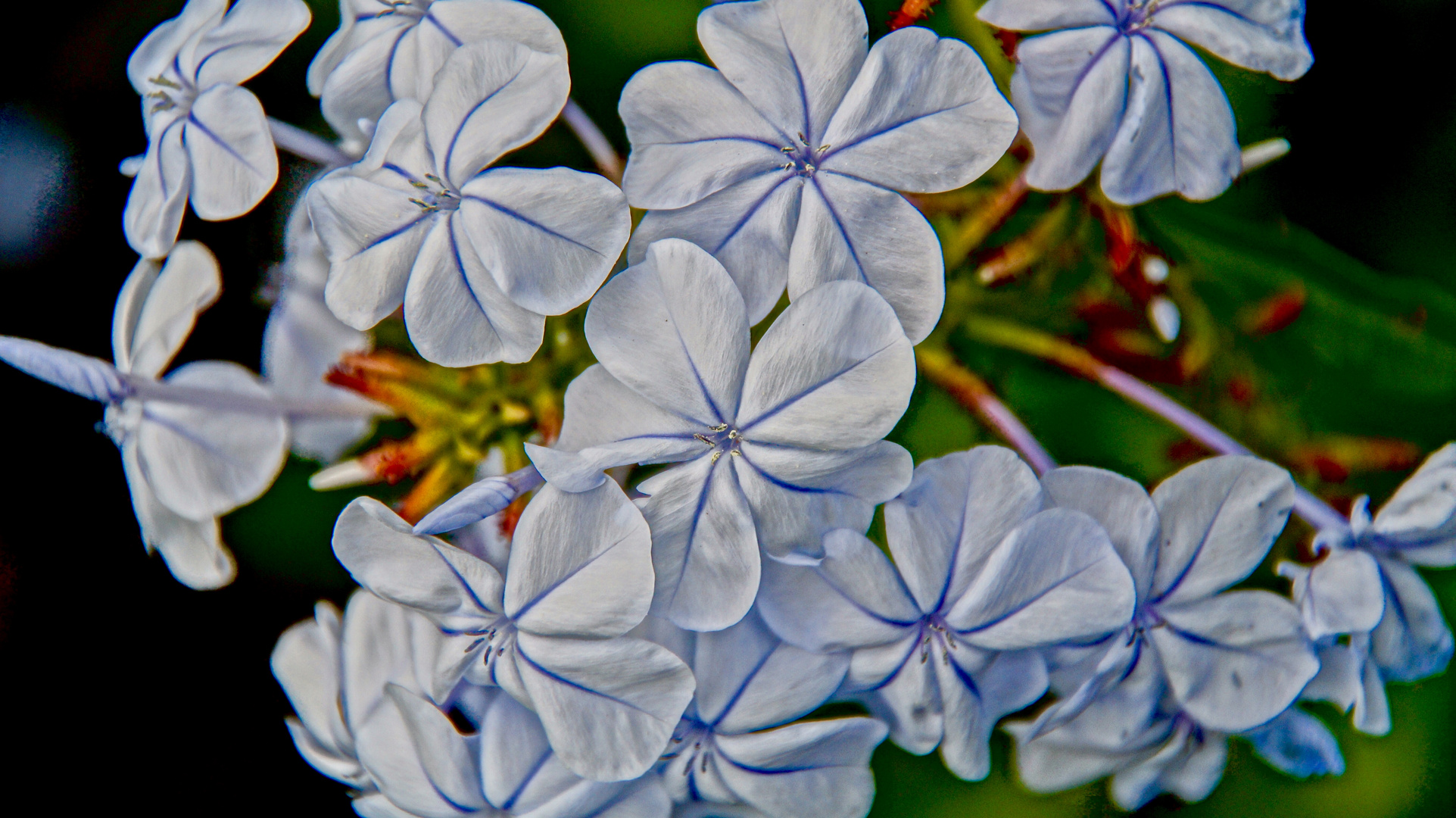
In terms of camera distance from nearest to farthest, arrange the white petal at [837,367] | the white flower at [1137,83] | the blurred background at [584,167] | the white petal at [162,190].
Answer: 1. the white petal at [837,367]
2. the white flower at [1137,83]
3. the white petal at [162,190]
4. the blurred background at [584,167]

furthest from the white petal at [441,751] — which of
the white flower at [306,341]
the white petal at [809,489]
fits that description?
the white flower at [306,341]

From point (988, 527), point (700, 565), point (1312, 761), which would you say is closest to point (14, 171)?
point (700, 565)

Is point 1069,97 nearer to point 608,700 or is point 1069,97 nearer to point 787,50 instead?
point 787,50

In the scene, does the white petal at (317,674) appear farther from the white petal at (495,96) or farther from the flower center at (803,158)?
the flower center at (803,158)

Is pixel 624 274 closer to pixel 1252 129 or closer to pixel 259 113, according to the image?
pixel 259 113

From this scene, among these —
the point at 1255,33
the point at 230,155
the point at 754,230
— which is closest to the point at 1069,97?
the point at 1255,33

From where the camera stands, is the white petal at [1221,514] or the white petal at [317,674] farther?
the white petal at [317,674]
